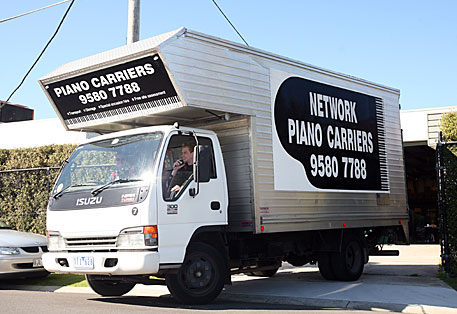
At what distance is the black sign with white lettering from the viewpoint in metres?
7.92

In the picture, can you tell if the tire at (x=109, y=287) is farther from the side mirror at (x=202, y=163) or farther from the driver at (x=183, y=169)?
the side mirror at (x=202, y=163)

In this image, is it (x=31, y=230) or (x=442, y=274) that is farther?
(x=31, y=230)

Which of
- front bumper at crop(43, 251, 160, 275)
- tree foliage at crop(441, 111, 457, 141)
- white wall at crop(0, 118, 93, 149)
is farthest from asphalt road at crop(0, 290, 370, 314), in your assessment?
white wall at crop(0, 118, 93, 149)

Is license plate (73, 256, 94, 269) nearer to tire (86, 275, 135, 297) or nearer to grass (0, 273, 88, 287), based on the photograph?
tire (86, 275, 135, 297)

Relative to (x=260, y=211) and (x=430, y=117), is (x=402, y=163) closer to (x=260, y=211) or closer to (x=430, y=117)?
(x=260, y=211)

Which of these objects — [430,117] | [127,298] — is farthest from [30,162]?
[430,117]

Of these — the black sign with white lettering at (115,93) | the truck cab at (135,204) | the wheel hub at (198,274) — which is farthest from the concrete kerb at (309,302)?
the black sign with white lettering at (115,93)

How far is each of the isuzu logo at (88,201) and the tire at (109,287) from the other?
1.48m

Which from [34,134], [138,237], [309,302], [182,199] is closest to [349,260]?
A: [309,302]

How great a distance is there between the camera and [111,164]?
805 centimetres

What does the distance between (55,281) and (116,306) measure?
392 cm

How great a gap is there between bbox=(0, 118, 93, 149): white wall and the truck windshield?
924cm

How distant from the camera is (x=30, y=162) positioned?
1627cm

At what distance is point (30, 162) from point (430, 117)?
12.9 meters
